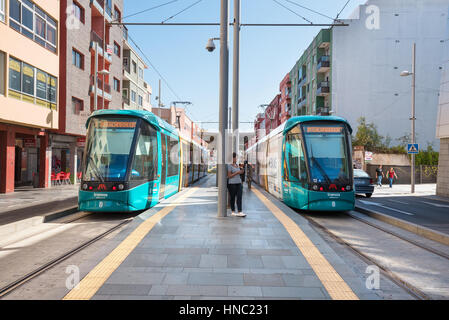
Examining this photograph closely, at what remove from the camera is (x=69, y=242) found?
696 centimetres

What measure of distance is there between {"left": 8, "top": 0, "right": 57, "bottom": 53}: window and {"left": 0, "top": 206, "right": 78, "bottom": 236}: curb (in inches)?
431

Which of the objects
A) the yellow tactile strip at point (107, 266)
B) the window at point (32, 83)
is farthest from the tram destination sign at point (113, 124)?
the window at point (32, 83)

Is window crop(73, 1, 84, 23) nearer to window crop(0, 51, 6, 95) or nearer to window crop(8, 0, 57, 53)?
window crop(8, 0, 57, 53)

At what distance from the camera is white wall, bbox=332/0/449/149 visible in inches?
1437

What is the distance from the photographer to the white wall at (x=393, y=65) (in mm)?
36500

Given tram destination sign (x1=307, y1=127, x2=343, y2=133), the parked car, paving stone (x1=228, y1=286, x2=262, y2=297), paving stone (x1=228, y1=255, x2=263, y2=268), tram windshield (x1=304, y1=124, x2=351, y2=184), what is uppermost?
tram destination sign (x1=307, y1=127, x2=343, y2=133)

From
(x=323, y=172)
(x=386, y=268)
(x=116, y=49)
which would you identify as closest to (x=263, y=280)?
(x=386, y=268)

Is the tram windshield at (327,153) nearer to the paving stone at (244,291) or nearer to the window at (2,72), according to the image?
the paving stone at (244,291)

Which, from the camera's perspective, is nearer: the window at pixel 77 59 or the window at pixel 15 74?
the window at pixel 15 74

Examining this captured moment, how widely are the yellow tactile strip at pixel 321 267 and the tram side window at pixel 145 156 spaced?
432 cm

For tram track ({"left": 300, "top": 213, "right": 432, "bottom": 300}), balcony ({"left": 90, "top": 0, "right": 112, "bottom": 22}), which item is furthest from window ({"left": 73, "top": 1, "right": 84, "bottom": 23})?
tram track ({"left": 300, "top": 213, "right": 432, "bottom": 300})

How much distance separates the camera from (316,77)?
42.0 meters

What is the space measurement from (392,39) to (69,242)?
3899 centimetres
